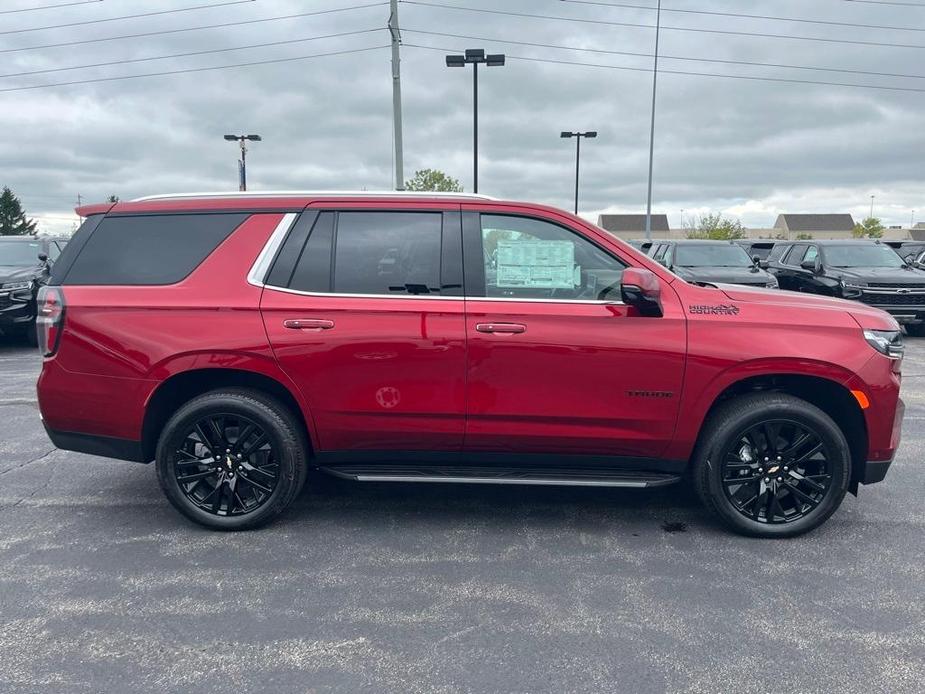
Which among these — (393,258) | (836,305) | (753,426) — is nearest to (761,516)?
(753,426)

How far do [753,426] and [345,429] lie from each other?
7.45 feet

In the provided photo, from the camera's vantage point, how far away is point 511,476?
396 centimetres

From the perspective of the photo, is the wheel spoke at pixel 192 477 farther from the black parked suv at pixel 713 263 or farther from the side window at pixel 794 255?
the side window at pixel 794 255

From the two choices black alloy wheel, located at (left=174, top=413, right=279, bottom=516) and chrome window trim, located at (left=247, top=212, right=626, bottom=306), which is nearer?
chrome window trim, located at (left=247, top=212, right=626, bottom=306)

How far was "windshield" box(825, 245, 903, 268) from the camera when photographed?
13164 millimetres

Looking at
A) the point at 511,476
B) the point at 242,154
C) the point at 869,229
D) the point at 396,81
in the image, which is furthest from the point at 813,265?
the point at 869,229

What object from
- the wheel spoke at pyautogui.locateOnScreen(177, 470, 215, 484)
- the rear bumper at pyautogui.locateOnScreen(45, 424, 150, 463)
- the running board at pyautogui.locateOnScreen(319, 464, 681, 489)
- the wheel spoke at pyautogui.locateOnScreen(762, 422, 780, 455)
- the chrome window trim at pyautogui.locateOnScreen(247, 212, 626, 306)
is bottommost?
the wheel spoke at pyautogui.locateOnScreen(177, 470, 215, 484)

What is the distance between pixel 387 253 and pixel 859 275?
1120 cm

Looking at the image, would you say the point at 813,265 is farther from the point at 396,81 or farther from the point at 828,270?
the point at 396,81

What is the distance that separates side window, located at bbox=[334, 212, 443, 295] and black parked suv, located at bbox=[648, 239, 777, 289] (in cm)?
926

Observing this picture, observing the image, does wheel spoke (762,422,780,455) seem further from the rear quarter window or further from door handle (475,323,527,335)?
the rear quarter window

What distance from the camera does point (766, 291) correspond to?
13.7ft

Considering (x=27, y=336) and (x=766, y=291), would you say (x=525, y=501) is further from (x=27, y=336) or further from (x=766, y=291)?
(x=27, y=336)

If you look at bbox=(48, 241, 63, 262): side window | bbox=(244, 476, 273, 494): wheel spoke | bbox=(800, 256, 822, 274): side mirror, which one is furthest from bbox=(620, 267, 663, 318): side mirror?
bbox=(48, 241, 63, 262): side window
